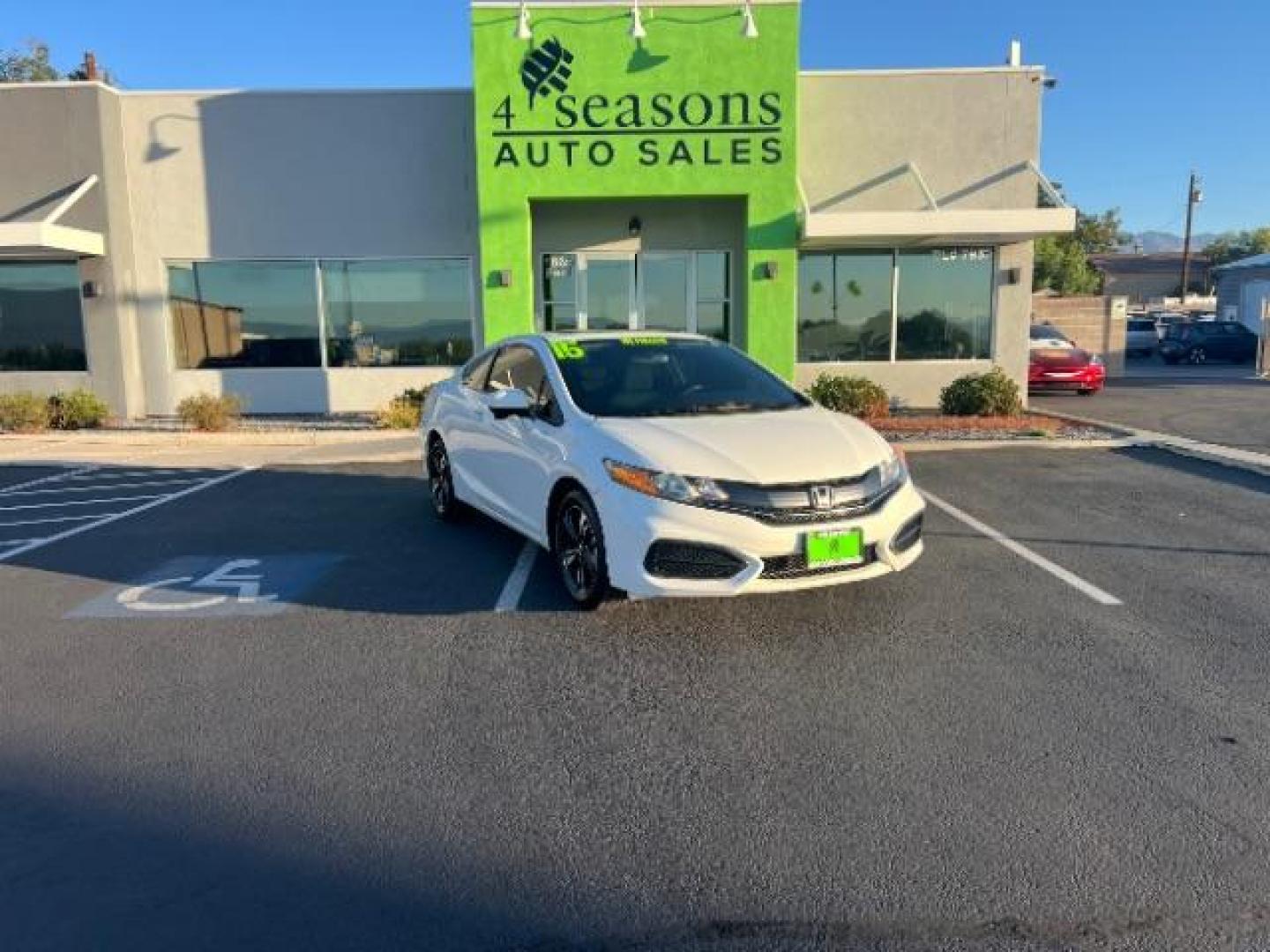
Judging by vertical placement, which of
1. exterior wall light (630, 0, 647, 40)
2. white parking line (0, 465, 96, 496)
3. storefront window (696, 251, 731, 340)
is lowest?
white parking line (0, 465, 96, 496)

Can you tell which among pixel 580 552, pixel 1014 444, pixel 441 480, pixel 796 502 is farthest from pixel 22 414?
pixel 1014 444

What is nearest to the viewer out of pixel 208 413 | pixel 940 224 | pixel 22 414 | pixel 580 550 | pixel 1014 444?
pixel 580 550

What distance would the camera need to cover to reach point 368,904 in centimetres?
277

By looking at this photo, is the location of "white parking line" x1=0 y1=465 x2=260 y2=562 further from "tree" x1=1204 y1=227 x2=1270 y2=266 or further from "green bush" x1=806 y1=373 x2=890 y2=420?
"tree" x1=1204 y1=227 x2=1270 y2=266

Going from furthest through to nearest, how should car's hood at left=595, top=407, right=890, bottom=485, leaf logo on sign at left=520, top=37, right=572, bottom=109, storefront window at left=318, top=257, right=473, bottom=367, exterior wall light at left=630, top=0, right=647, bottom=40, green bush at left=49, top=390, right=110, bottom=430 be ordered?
storefront window at left=318, top=257, right=473, bottom=367 → green bush at left=49, top=390, right=110, bottom=430 → leaf logo on sign at left=520, top=37, right=572, bottom=109 → exterior wall light at left=630, top=0, right=647, bottom=40 → car's hood at left=595, top=407, right=890, bottom=485

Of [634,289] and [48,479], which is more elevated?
[634,289]

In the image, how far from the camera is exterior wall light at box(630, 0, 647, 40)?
42.0 ft

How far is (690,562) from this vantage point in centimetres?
468

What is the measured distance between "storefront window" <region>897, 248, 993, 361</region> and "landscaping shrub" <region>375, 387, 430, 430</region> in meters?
7.89

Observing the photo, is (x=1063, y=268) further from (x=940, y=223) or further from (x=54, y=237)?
(x=54, y=237)

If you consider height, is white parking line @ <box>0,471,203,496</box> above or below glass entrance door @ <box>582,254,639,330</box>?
below

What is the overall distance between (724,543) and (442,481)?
385 cm

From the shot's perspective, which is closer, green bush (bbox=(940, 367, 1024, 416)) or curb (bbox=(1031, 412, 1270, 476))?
curb (bbox=(1031, 412, 1270, 476))

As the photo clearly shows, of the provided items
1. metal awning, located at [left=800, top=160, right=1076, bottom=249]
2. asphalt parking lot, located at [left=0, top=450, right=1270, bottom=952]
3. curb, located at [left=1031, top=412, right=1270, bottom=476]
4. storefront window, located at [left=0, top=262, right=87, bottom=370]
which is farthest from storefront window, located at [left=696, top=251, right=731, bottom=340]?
storefront window, located at [left=0, top=262, right=87, bottom=370]
